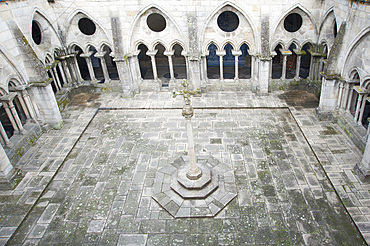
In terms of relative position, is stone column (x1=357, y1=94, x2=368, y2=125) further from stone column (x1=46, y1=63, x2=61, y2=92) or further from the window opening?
stone column (x1=46, y1=63, x2=61, y2=92)

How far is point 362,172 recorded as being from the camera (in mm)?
9578

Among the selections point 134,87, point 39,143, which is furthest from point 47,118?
point 134,87

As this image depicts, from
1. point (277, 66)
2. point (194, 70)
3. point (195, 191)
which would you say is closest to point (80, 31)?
point (194, 70)

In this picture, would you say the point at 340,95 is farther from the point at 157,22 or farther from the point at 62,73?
the point at 62,73

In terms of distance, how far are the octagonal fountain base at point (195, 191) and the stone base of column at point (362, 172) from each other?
402 centimetres

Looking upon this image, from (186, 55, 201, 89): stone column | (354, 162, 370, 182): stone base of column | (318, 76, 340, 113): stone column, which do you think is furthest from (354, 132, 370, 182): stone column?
(186, 55, 201, 89): stone column

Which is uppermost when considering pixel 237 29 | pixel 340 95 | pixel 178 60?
pixel 237 29

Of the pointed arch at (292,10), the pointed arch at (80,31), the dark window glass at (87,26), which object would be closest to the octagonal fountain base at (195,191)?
the pointed arch at (292,10)

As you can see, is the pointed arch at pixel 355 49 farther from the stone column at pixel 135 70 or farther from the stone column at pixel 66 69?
the stone column at pixel 66 69

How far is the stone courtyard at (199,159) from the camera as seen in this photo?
27.9 feet

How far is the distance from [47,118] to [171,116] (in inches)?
217

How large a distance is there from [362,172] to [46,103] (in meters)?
12.3

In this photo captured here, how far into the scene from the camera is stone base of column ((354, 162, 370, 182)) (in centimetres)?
945

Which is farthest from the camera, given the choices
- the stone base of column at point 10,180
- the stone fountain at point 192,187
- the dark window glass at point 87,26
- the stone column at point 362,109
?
the dark window glass at point 87,26
